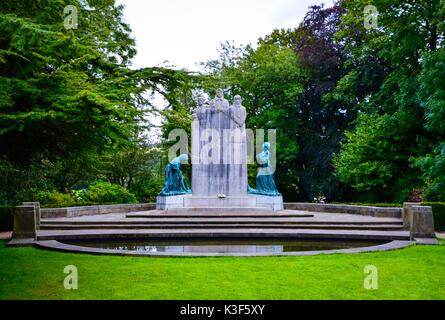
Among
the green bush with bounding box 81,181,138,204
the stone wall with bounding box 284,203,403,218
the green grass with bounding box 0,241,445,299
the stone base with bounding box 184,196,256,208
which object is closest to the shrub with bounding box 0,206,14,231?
the stone base with bounding box 184,196,256,208

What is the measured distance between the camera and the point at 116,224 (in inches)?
680

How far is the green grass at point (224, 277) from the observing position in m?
7.86

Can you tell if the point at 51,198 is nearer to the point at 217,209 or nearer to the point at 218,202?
the point at 218,202

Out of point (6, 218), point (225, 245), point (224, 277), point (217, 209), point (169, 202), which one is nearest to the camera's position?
point (224, 277)

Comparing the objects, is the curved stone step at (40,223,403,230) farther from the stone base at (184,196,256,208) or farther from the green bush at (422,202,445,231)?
the stone base at (184,196,256,208)

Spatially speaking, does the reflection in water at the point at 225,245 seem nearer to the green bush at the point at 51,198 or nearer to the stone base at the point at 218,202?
the stone base at the point at 218,202

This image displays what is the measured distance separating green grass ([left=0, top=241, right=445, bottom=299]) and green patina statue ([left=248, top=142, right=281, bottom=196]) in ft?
35.2

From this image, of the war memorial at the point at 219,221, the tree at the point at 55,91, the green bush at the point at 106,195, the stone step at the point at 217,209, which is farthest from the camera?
the green bush at the point at 106,195

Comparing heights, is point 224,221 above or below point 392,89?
→ below

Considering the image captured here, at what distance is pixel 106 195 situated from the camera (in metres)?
29.9

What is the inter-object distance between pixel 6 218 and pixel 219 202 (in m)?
8.54

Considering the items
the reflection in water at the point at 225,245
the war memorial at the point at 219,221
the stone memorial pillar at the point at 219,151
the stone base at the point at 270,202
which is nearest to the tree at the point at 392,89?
the war memorial at the point at 219,221

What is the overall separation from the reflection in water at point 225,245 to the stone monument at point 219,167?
7.39 m

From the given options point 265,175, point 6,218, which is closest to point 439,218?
point 265,175
